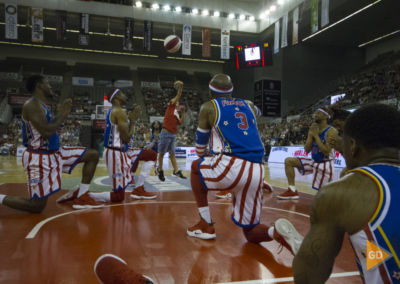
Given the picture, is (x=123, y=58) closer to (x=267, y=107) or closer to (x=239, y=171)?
(x=267, y=107)

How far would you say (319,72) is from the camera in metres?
A: 22.7

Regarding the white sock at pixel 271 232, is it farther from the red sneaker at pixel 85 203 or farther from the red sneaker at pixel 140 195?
the red sneaker at pixel 140 195

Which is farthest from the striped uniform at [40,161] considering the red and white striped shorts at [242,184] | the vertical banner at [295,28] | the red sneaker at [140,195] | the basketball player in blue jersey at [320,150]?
the vertical banner at [295,28]

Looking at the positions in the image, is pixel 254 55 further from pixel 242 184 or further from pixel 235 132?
pixel 242 184

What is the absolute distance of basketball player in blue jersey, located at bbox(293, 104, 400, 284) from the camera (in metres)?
1.01

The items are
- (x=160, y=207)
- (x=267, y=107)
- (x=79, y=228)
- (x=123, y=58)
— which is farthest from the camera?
(x=123, y=58)

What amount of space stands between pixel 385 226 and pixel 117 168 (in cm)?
398

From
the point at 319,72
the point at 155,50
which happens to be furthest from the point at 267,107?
the point at 155,50

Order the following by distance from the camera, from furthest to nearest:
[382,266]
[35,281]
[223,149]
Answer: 1. [223,149]
2. [35,281]
3. [382,266]

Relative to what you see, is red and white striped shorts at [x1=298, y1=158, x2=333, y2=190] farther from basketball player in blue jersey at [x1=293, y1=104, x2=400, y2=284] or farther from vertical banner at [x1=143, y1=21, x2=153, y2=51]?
vertical banner at [x1=143, y1=21, x2=153, y2=51]

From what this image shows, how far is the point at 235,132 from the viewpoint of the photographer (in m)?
2.87

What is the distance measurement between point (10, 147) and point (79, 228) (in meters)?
19.3

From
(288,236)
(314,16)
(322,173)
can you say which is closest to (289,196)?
(322,173)

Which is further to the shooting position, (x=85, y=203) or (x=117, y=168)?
(x=117, y=168)
